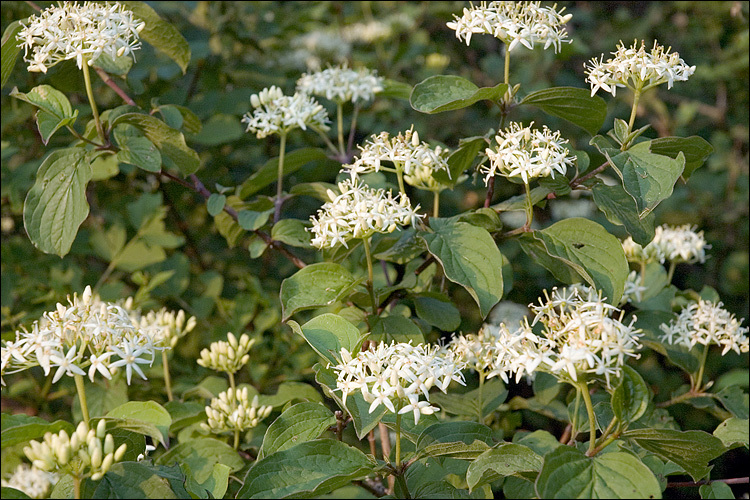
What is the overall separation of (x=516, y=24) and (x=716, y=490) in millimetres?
975

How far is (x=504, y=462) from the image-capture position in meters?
1.05

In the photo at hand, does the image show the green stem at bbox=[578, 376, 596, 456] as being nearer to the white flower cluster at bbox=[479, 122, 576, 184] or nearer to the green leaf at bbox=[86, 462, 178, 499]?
the white flower cluster at bbox=[479, 122, 576, 184]

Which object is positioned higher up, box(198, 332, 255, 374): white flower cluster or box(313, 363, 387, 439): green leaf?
box(313, 363, 387, 439): green leaf

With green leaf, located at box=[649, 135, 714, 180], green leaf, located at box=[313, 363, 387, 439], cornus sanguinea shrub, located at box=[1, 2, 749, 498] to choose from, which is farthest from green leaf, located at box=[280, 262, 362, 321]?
green leaf, located at box=[649, 135, 714, 180]

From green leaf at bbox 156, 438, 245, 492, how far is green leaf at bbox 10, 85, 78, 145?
26.2 inches

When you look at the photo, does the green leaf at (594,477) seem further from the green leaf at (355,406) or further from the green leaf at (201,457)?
the green leaf at (201,457)

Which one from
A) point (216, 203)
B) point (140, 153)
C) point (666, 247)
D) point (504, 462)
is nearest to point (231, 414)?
point (216, 203)

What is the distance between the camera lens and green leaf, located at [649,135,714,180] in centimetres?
135

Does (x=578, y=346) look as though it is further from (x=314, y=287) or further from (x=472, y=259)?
(x=314, y=287)

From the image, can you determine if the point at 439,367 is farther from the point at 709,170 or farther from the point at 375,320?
the point at 709,170

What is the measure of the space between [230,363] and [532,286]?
59.8 inches

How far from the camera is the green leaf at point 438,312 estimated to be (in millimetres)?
1506

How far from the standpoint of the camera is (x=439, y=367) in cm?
118

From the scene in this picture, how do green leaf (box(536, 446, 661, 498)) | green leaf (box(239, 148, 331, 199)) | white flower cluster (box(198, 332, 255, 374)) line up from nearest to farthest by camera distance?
1. green leaf (box(536, 446, 661, 498))
2. white flower cluster (box(198, 332, 255, 374))
3. green leaf (box(239, 148, 331, 199))
